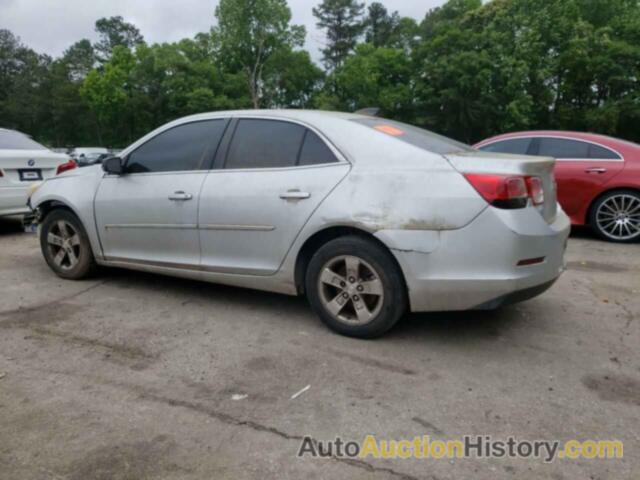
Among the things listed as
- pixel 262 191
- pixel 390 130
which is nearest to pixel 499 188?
pixel 390 130

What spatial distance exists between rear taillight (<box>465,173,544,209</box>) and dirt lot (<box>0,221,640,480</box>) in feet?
3.23

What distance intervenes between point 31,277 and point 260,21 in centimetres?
4835

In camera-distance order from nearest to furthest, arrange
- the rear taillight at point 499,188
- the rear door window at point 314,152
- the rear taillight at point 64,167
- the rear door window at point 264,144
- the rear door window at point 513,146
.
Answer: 1. the rear taillight at point 499,188
2. the rear door window at point 314,152
3. the rear door window at point 264,144
4. the rear door window at point 513,146
5. the rear taillight at point 64,167

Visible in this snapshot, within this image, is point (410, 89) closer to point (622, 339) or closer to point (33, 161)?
point (33, 161)

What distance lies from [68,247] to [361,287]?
10.3 feet

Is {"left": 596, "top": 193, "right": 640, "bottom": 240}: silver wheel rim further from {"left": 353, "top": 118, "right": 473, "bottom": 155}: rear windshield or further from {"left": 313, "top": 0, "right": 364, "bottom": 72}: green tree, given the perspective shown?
{"left": 313, "top": 0, "right": 364, "bottom": 72}: green tree

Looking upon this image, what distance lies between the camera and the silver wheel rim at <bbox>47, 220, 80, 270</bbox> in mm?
4742

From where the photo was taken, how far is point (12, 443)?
7.40ft

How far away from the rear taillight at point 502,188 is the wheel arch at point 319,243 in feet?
2.18

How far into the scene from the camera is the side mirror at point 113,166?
427cm

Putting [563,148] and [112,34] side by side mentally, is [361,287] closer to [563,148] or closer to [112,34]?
[563,148]

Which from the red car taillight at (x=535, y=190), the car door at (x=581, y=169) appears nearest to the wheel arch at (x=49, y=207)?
the red car taillight at (x=535, y=190)

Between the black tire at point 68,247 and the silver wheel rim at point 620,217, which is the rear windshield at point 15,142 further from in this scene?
the silver wheel rim at point 620,217

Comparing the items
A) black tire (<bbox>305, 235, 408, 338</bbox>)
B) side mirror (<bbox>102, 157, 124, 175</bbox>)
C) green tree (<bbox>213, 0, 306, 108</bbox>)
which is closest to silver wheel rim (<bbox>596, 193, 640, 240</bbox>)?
black tire (<bbox>305, 235, 408, 338</bbox>)
